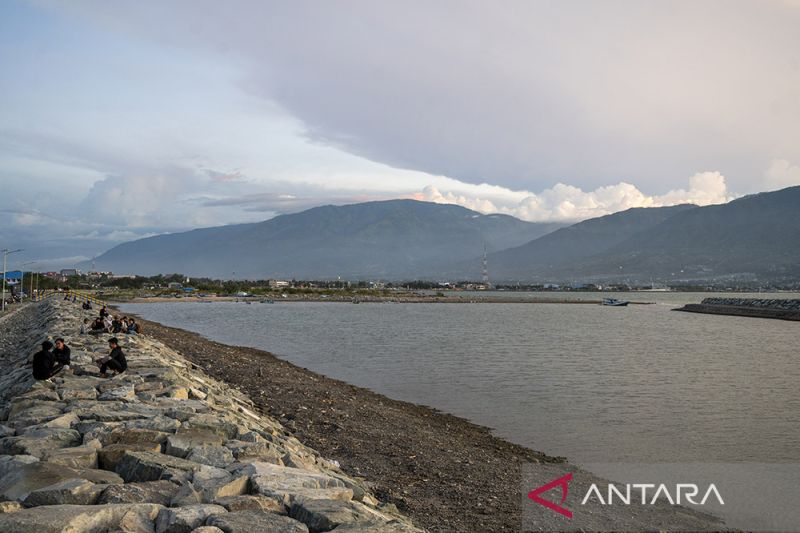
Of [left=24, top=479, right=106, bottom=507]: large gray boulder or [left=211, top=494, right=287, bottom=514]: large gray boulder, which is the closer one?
[left=24, top=479, right=106, bottom=507]: large gray boulder

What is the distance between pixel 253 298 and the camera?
464 ft

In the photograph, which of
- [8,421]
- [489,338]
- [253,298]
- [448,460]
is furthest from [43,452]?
[253,298]

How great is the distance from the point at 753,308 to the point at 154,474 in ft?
354

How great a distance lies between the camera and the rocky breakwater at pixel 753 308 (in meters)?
89.1

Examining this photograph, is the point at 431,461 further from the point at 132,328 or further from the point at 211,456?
the point at 132,328

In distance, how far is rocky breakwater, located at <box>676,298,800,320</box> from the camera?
3509 inches

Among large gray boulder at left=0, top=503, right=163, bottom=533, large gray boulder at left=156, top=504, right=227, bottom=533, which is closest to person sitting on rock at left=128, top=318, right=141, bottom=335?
large gray boulder at left=0, top=503, right=163, bottom=533

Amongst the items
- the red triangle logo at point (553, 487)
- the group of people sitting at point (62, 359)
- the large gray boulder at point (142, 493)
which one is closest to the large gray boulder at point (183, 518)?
the large gray boulder at point (142, 493)

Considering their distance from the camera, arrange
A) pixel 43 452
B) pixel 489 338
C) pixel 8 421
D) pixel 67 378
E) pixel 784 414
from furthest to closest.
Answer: pixel 489 338, pixel 784 414, pixel 67 378, pixel 8 421, pixel 43 452

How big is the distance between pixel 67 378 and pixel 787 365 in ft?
115

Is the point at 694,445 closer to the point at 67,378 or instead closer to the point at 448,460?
the point at 448,460

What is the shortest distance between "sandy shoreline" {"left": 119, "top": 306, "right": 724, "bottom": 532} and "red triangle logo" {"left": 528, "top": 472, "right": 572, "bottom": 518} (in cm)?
19

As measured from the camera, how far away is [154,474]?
23.5ft

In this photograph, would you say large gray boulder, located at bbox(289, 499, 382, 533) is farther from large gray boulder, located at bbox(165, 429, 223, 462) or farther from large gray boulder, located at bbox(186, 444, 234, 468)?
large gray boulder, located at bbox(165, 429, 223, 462)
